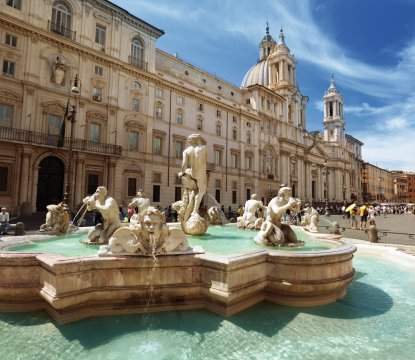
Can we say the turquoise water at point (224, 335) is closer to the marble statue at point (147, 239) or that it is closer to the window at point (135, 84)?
the marble statue at point (147, 239)

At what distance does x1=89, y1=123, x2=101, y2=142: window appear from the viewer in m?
24.1

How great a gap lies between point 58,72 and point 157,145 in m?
10.5

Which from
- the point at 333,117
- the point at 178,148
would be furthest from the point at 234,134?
the point at 333,117

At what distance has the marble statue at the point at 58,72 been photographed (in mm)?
22078

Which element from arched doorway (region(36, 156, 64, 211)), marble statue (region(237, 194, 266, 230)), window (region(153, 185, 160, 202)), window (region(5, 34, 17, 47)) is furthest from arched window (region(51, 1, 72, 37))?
marble statue (region(237, 194, 266, 230))

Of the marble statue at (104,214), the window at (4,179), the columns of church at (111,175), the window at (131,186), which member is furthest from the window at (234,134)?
the marble statue at (104,214)

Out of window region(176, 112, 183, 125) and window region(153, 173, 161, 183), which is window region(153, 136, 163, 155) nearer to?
window region(153, 173, 161, 183)

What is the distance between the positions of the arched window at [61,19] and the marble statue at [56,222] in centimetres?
2026

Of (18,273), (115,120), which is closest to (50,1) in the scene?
(115,120)

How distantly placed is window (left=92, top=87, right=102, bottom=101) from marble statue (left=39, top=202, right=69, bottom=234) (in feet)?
Result: 60.9

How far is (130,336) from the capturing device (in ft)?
11.5

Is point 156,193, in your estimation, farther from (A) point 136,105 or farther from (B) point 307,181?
(B) point 307,181

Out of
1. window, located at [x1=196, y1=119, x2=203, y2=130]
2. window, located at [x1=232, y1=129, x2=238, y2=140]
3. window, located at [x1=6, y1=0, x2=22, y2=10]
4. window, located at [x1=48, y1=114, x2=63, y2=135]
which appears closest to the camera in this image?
window, located at [x1=6, y1=0, x2=22, y2=10]

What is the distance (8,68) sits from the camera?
20.2 m
